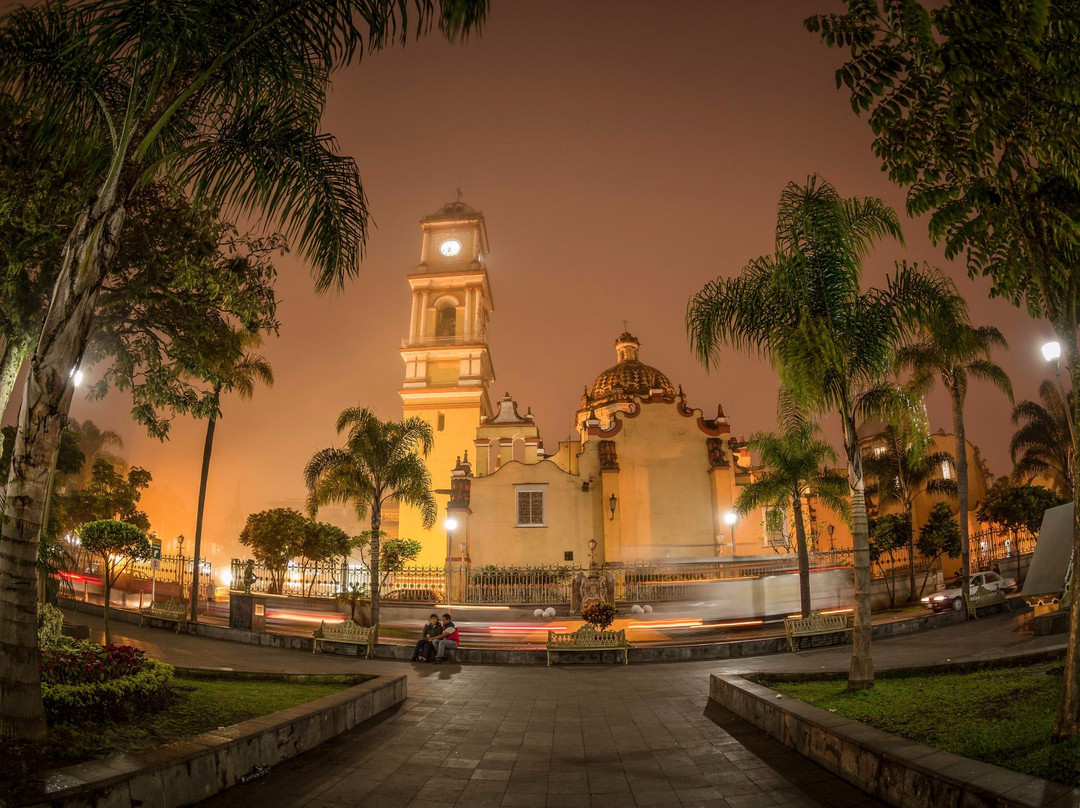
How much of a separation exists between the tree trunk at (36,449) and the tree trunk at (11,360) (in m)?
5.67

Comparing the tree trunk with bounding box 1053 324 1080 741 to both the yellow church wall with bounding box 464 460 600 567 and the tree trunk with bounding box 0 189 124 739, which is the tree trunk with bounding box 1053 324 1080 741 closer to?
the tree trunk with bounding box 0 189 124 739

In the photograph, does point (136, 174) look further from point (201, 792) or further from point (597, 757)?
point (597, 757)

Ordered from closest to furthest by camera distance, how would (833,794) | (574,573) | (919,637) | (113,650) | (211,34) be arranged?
(833,794)
(211,34)
(113,650)
(919,637)
(574,573)

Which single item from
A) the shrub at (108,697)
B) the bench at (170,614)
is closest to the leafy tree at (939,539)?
the bench at (170,614)

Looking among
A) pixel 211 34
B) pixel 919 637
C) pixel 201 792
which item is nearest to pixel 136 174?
pixel 211 34

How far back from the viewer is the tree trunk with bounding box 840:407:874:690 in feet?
25.8

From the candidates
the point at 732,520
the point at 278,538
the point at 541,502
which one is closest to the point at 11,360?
the point at 278,538

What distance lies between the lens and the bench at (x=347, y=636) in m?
14.8

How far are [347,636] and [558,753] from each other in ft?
31.5

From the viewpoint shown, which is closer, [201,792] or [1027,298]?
[201,792]

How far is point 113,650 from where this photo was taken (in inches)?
256

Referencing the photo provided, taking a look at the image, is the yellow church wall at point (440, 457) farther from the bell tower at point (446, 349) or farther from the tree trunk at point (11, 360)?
the tree trunk at point (11, 360)

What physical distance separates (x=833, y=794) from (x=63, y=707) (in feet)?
20.4

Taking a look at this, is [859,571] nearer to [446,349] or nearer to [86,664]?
[86,664]
